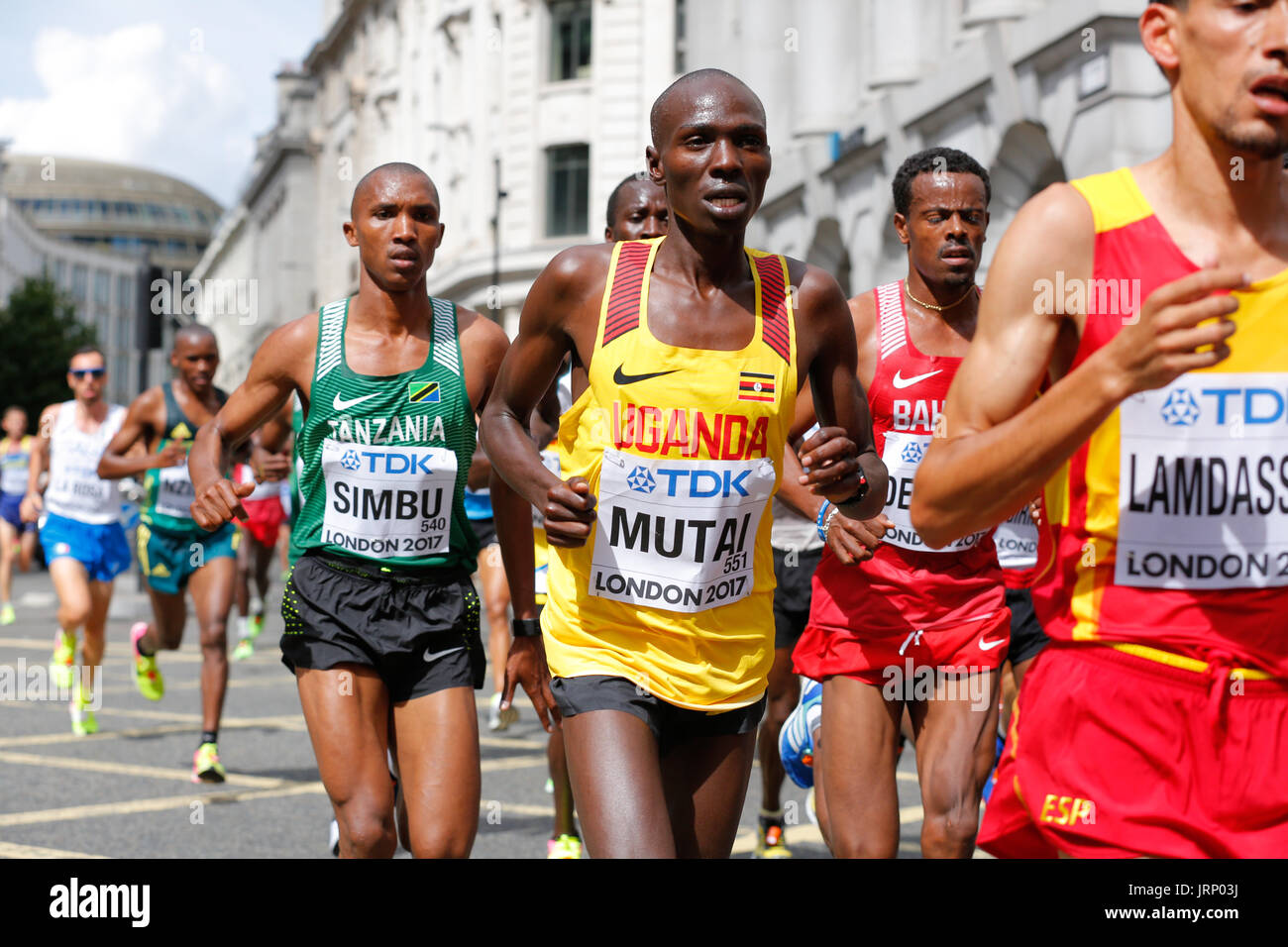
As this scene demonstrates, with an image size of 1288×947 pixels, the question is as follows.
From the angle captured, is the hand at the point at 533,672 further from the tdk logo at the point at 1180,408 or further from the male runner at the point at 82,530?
the male runner at the point at 82,530

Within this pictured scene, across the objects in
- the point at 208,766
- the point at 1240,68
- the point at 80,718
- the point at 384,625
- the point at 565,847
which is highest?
the point at 1240,68

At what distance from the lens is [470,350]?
521cm

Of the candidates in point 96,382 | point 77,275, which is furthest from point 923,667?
point 77,275

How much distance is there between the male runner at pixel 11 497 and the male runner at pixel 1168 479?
726 inches

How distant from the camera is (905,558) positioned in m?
5.17

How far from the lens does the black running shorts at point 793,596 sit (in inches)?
274

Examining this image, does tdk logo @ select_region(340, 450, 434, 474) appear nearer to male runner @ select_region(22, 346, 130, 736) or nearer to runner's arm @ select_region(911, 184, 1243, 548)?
runner's arm @ select_region(911, 184, 1243, 548)

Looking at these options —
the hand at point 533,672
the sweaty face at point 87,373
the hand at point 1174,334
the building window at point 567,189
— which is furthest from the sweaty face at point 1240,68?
the building window at point 567,189

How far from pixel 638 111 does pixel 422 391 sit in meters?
35.6

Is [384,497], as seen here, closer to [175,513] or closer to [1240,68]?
[1240,68]

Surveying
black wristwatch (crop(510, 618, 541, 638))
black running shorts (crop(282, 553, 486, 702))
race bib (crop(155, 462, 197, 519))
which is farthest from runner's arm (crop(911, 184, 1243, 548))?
race bib (crop(155, 462, 197, 519))

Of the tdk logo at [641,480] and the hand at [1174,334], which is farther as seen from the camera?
the tdk logo at [641,480]

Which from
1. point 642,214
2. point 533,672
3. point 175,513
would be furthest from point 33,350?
point 533,672
